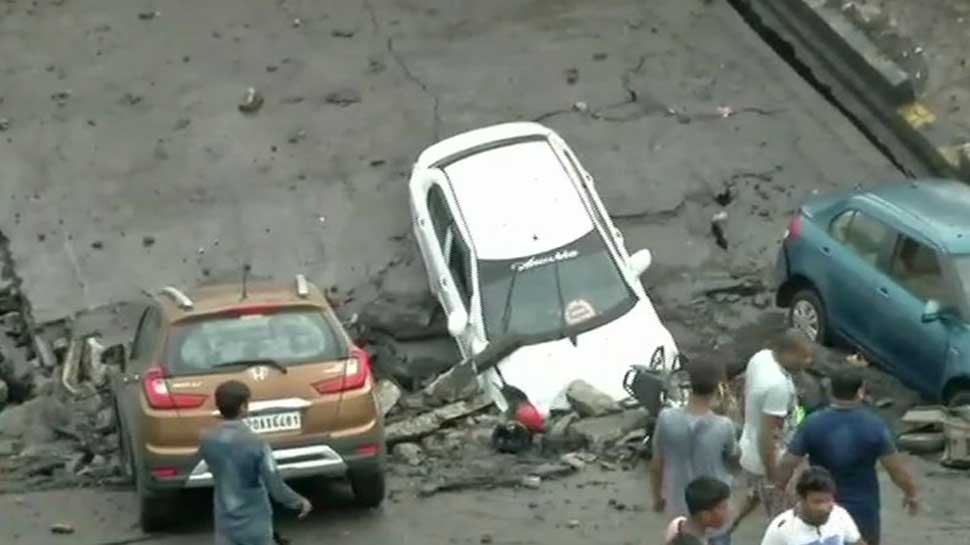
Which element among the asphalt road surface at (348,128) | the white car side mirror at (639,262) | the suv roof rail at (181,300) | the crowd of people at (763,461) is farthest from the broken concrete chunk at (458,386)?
the crowd of people at (763,461)

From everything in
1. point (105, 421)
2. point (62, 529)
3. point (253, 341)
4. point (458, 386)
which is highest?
point (253, 341)

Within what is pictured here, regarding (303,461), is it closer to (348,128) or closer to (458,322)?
(458,322)

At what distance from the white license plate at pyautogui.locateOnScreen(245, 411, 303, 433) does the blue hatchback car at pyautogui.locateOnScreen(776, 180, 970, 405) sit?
5542mm

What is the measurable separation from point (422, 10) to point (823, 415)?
50.3 ft

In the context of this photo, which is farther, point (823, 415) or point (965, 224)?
point (965, 224)

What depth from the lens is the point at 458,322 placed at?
18.6 metres

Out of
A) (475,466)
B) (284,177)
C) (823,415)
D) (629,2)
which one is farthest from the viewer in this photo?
(629,2)

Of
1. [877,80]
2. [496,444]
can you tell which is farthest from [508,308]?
[877,80]

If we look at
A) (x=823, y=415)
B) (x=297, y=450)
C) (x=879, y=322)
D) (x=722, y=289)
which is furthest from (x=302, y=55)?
(x=823, y=415)

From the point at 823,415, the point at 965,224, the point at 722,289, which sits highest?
the point at 823,415

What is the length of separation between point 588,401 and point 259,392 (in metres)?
3.67

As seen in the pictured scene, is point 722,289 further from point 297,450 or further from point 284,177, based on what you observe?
point 297,450

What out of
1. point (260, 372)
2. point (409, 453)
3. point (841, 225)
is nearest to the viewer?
point (260, 372)

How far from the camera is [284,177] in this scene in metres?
22.9
